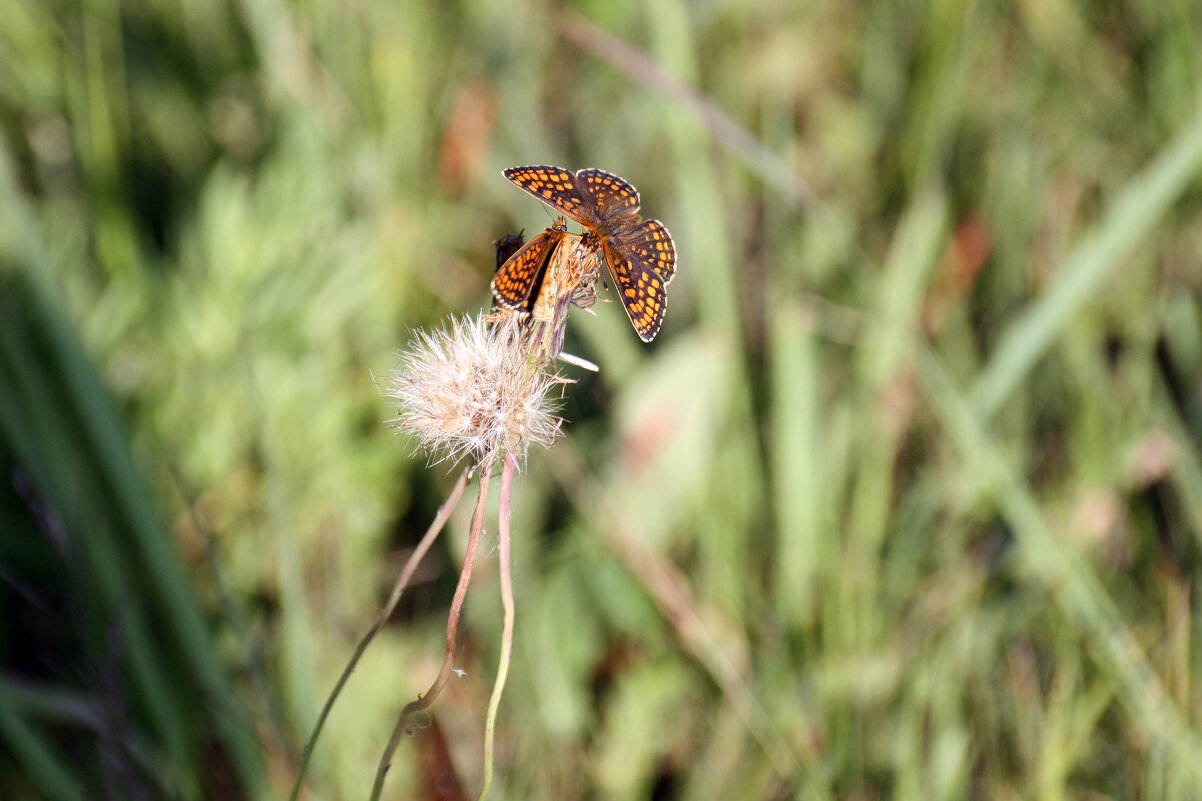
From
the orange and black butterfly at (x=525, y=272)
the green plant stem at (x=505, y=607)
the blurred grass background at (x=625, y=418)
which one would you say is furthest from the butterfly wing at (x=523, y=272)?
the blurred grass background at (x=625, y=418)

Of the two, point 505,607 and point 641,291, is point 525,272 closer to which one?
point 641,291

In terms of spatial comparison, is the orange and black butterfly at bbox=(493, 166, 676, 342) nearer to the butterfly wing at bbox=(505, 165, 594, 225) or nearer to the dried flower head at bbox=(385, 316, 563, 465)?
the butterfly wing at bbox=(505, 165, 594, 225)

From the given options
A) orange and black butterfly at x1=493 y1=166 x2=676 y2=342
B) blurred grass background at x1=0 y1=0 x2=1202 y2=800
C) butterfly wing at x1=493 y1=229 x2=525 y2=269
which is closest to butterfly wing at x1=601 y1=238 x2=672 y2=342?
orange and black butterfly at x1=493 y1=166 x2=676 y2=342

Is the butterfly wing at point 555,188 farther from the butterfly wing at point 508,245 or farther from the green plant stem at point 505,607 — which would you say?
the green plant stem at point 505,607

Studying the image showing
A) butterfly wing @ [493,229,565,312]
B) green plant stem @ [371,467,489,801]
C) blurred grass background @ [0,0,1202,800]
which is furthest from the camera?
blurred grass background @ [0,0,1202,800]

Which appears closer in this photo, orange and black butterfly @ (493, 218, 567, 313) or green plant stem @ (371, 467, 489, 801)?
green plant stem @ (371, 467, 489, 801)

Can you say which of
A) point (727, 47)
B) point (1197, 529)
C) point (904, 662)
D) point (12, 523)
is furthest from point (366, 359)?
point (1197, 529)

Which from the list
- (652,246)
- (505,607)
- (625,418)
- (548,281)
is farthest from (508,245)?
(625,418)
